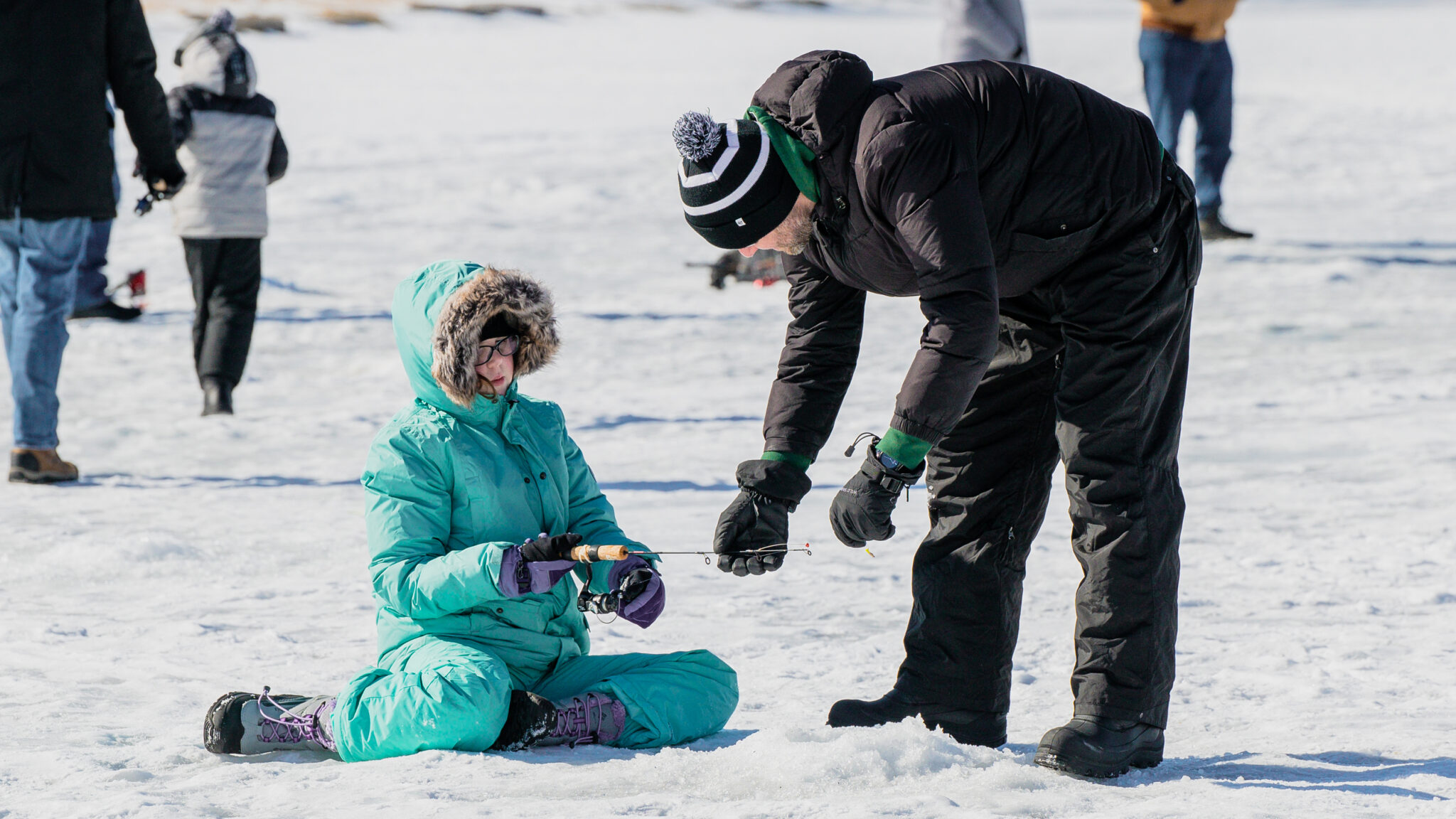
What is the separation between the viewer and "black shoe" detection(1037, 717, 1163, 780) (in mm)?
2646

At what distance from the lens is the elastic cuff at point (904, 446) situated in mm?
2480

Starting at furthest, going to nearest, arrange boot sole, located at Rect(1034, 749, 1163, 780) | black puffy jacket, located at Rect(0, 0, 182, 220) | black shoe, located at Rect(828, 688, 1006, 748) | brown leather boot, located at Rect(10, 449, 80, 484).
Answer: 1. brown leather boot, located at Rect(10, 449, 80, 484)
2. black puffy jacket, located at Rect(0, 0, 182, 220)
3. black shoe, located at Rect(828, 688, 1006, 748)
4. boot sole, located at Rect(1034, 749, 1163, 780)

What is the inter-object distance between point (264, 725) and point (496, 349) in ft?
2.70

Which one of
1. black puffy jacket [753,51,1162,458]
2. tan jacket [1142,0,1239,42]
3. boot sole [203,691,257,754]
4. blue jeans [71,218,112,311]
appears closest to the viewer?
black puffy jacket [753,51,1162,458]

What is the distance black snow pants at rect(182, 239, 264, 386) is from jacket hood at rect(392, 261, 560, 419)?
3563 mm

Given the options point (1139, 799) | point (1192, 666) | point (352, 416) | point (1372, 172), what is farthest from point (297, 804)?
point (1372, 172)

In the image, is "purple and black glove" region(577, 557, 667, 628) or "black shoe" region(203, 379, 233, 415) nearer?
"purple and black glove" region(577, 557, 667, 628)

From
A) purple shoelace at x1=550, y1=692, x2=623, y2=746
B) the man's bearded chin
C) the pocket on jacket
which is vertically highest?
the man's bearded chin

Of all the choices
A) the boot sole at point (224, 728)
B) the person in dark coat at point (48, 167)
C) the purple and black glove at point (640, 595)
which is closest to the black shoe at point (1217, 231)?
the person in dark coat at point (48, 167)

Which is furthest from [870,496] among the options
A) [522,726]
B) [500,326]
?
[500,326]

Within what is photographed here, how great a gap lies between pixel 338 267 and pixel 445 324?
789 cm

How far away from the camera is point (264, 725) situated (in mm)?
2895

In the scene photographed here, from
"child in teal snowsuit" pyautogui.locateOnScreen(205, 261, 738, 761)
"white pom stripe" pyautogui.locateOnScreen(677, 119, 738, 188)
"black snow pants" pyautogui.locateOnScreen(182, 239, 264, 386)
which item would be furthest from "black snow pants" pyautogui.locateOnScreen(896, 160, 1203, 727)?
"black snow pants" pyautogui.locateOnScreen(182, 239, 264, 386)

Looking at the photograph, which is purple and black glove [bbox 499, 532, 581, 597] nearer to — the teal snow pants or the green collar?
the teal snow pants
